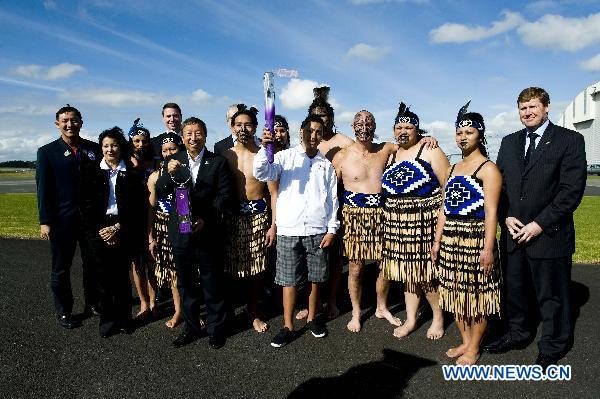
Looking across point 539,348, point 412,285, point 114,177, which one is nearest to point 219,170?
point 114,177

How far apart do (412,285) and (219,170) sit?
7.85 feet

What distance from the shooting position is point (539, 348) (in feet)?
12.1

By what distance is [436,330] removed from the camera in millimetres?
4297

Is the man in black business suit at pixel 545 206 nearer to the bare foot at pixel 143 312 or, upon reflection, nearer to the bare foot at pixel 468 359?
the bare foot at pixel 468 359

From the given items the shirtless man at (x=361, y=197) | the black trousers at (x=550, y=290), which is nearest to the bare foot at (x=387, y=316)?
the shirtless man at (x=361, y=197)

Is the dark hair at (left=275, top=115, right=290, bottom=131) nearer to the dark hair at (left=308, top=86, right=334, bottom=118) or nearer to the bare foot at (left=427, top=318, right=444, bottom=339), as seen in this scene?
the dark hair at (left=308, top=86, right=334, bottom=118)

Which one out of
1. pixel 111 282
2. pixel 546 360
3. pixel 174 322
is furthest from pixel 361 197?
pixel 111 282

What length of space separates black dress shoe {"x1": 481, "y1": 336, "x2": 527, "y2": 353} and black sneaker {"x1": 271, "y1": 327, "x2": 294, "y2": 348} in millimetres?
1901

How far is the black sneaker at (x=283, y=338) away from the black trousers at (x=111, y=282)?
65.7 inches

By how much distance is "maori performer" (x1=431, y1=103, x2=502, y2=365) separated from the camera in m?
3.50

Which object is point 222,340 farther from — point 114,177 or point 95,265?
point 114,177

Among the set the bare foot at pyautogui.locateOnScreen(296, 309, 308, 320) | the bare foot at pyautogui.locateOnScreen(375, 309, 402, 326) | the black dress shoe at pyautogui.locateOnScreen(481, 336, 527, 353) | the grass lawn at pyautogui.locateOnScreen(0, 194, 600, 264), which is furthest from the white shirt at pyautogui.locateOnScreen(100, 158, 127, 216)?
the grass lawn at pyautogui.locateOnScreen(0, 194, 600, 264)

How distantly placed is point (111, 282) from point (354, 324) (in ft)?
8.86

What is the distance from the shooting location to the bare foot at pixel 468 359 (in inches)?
143
